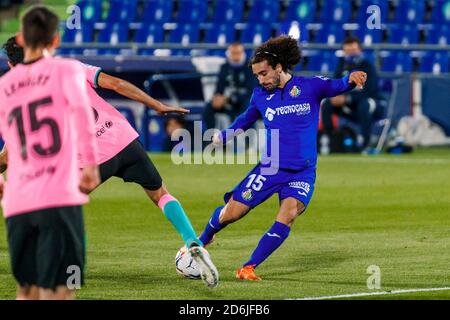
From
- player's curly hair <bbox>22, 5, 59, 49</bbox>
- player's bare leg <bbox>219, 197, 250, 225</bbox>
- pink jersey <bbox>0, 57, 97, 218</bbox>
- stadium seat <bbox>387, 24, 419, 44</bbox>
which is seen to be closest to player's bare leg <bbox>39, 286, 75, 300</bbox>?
pink jersey <bbox>0, 57, 97, 218</bbox>

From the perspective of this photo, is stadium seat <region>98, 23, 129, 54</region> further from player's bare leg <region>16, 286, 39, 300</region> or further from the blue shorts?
player's bare leg <region>16, 286, 39, 300</region>

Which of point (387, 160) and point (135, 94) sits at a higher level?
point (135, 94)

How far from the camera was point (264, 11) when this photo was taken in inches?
1248

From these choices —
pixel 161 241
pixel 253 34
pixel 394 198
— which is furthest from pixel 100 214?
pixel 253 34

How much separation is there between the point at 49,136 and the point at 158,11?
26.3 metres

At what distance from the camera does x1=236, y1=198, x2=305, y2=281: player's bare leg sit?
10.4 m

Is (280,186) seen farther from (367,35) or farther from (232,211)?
(367,35)

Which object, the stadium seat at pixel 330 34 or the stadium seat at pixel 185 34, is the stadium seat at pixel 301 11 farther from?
the stadium seat at pixel 185 34

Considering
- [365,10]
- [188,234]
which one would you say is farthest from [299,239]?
[365,10]

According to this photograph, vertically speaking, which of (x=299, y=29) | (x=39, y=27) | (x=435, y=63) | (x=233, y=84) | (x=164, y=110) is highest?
(x=39, y=27)

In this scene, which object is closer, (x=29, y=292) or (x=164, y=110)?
(x=29, y=292)

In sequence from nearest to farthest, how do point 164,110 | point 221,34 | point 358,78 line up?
point 164,110 → point 358,78 → point 221,34

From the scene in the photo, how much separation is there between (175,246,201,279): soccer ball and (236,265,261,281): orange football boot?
34 centimetres

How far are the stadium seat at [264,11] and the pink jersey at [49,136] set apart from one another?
24.9 meters
